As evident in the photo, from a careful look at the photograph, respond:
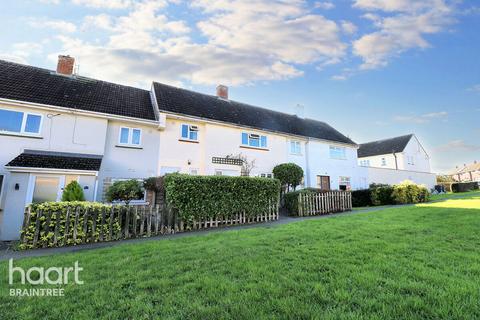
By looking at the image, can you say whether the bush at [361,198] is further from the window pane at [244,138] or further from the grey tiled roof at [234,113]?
the window pane at [244,138]

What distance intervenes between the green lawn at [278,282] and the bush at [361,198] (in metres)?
14.1

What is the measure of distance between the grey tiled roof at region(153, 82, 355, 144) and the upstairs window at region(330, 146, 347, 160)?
2.88 feet

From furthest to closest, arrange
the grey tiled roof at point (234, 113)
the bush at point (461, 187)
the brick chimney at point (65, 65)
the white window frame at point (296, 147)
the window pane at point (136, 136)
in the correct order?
the bush at point (461, 187)
the white window frame at point (296, 147)
the grey tiled roof at point (234, 113)
the brick chimney at point (65, 65)
the window pane at point (136, 136)

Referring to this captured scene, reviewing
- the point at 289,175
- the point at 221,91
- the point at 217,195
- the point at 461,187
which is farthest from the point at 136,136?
the point at 461,187

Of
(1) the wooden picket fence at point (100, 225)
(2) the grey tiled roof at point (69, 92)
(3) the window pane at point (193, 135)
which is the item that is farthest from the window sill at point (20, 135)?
(3) the window pane at point (193, 135)

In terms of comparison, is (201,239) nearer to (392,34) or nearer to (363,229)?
(363,229)

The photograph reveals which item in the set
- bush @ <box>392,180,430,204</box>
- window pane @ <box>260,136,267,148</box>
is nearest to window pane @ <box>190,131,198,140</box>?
window pane @ <box>260,136,267,148</box>

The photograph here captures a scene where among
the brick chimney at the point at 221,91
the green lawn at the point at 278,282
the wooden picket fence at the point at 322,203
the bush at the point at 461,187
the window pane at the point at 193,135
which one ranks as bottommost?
the green lawn at the point at 278,282

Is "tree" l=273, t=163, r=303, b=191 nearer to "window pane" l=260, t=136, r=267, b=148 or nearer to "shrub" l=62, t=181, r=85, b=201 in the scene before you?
"window pane" l=260, t=136, r=267, b=148

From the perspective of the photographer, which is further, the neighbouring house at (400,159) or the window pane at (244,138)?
the neighbouring house at (400,159)

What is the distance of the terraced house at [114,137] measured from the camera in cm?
1170

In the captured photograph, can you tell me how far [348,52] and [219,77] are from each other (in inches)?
490

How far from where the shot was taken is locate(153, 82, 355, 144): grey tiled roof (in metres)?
18.3

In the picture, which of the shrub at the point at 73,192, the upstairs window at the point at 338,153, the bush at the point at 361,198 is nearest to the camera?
the shrub at the point at 73,192
